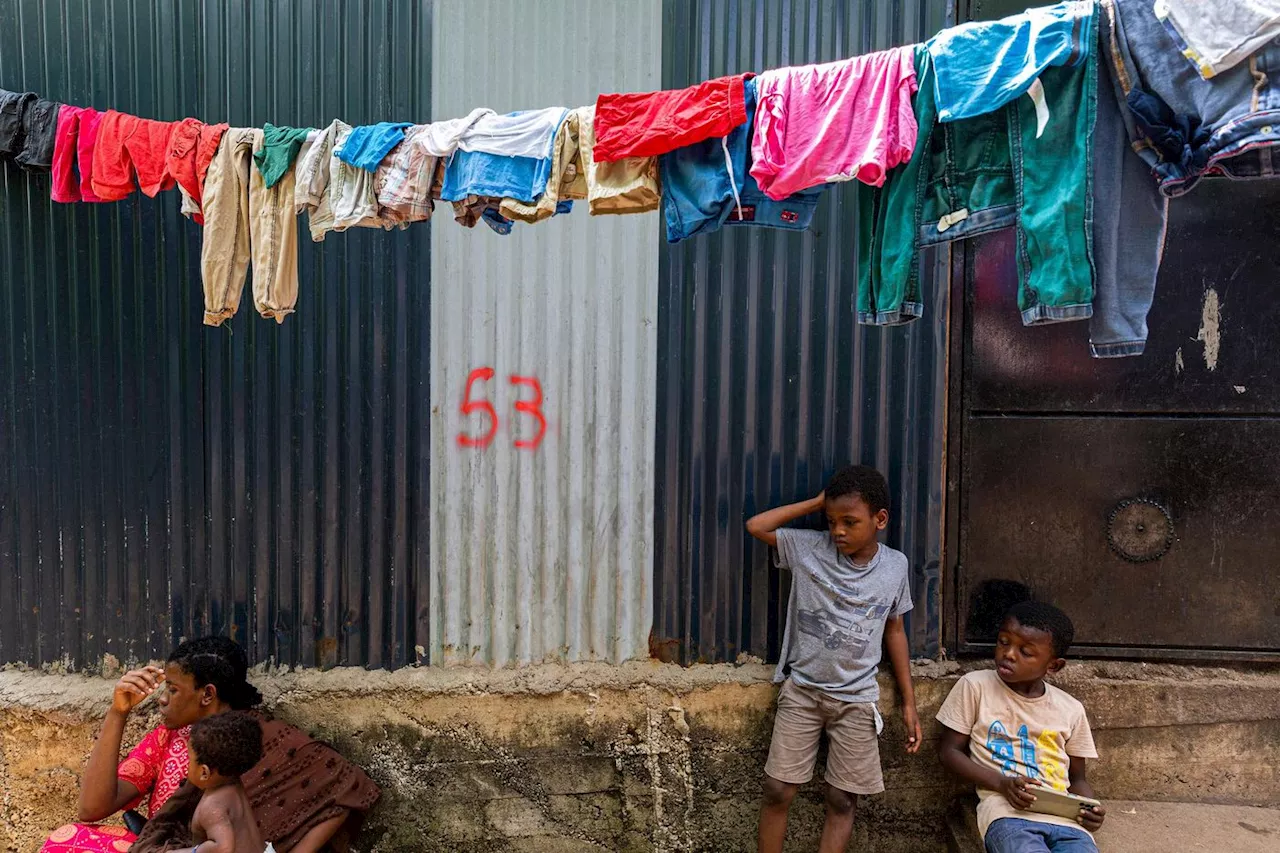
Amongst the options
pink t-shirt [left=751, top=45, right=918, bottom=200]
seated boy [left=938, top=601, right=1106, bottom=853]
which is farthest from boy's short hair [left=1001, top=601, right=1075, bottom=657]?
pink t-shirt [left=751, top=45, right=918, bottom=200]

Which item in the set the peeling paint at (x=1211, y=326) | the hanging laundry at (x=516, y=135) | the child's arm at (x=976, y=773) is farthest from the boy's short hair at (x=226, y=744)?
the peeling paint at (x=1211, y=326)

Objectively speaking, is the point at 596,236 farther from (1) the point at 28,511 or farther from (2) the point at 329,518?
(1) the point at 28,511

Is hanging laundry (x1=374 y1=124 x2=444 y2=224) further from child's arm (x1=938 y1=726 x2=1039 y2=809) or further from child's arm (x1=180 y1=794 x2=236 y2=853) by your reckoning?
child's arm (x1=938 y1=726 x2=1039 y2=809)

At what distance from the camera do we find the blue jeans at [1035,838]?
2613 millimetres

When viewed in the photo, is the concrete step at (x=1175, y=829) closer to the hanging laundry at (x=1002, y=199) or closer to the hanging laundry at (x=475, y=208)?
the hanging laundry at (x=1002, y=199)

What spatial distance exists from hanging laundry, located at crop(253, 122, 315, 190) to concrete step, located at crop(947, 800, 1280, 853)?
3.38 metres

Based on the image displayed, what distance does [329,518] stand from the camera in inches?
127

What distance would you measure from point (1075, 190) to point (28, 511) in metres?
3.91

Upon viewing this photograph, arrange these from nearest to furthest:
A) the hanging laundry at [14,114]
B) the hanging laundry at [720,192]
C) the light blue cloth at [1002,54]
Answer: the light blue cloth at [1002,54] → the hanging laundry at [720,192] → the hanging laundry at [14,114]

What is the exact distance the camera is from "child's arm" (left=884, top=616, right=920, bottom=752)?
3.04 m

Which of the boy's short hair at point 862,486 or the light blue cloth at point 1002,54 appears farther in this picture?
the boy's short hair at point 862,486

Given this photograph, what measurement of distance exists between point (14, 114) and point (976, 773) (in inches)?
164

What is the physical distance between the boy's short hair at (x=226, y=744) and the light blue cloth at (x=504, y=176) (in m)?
1.76

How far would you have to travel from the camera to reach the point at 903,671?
3.08m
